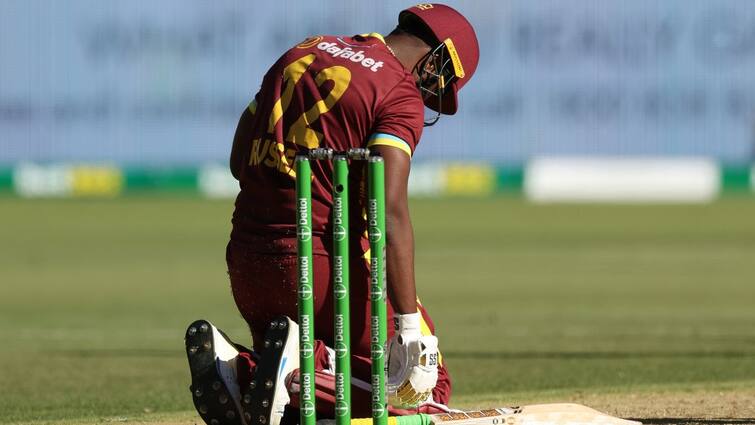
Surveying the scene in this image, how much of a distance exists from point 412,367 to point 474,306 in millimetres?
10164

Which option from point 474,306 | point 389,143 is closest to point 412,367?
point 389,143

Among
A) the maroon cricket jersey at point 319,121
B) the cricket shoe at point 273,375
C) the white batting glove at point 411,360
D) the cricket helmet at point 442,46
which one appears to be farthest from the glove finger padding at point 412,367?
the cricket helmet at point 442,46

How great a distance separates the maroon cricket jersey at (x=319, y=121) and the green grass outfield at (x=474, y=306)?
2.19 metres

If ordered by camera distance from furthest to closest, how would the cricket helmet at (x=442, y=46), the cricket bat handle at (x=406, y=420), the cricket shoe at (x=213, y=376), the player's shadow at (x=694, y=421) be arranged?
the player's shadow at (x=694, y=421) < the cricket helmet at (x=442, y=46) < the cricket shoe at (x=213, y=376) < the cricket bat handle at (x=406, y=420)

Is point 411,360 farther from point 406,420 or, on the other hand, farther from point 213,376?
point 213,376

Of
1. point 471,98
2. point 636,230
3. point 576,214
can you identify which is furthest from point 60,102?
point 636,230

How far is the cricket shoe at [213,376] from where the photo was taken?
564 cm

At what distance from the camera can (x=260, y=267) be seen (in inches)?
224

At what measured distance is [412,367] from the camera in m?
5.31

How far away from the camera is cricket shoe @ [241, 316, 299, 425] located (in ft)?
17.6

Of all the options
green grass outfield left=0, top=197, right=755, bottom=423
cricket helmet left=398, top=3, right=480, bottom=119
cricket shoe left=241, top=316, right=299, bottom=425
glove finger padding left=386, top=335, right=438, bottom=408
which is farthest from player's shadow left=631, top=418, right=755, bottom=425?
cricket shoe left=241, top=316, right=299, bottom=425

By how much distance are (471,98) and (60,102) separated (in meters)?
12.8

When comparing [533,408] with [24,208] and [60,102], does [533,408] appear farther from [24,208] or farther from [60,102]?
[60,102]

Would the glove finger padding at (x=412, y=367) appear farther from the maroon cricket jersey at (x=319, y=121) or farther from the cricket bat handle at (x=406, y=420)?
the maroon cricket jersey at (x=319, y=121)
